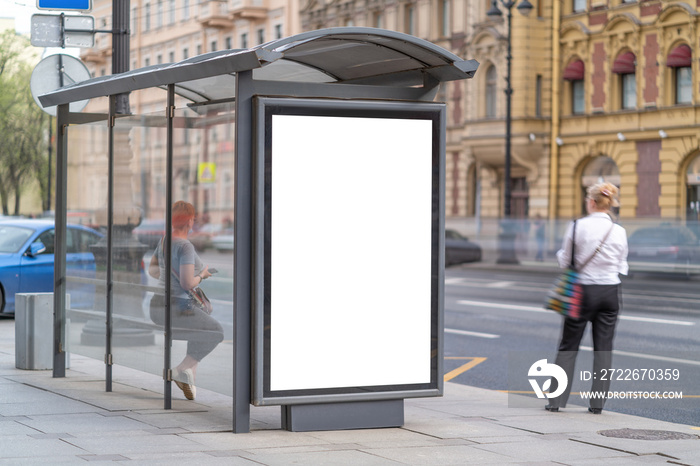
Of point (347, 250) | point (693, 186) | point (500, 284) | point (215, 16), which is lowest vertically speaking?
point (500, 284)

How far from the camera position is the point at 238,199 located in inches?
282

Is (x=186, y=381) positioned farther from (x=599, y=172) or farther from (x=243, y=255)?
(x=599, y=172)

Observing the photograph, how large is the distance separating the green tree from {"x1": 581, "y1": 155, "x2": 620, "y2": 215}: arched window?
66.4ft

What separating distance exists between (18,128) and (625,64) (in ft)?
74.0

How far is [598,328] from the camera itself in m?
8.44

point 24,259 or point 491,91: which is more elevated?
point 491,91

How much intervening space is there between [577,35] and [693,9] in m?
5.62

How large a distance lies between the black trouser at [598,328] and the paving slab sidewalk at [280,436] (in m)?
0.31

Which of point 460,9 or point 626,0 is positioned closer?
point 626,0

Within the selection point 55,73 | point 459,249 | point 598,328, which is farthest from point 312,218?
point 459,249

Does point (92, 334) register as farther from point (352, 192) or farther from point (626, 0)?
point (626, 0)

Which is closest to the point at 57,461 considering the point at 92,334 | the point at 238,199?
the point at 238,199

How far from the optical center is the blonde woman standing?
8.38 meters

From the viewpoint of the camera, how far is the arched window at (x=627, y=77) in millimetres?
39438
